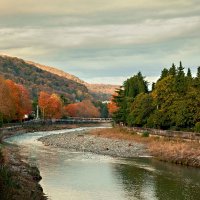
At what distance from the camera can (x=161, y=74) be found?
102812mm

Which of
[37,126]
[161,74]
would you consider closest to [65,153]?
[161,74]

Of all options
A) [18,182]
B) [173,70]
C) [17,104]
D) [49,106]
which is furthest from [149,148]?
[49,106]

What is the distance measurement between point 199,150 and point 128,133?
41375mm

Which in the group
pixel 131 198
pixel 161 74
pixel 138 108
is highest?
pixel 161 74

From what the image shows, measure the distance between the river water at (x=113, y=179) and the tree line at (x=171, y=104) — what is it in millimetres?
18139

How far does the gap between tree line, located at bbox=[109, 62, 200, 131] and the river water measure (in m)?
18.1

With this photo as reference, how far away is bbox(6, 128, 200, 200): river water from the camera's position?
1543 inches

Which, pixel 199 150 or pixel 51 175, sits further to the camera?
pixel 199 150

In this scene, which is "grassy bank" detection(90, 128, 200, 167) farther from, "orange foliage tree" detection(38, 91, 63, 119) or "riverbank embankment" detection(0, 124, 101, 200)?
"orange foliage tree" detection(38, 91, 63, 119)

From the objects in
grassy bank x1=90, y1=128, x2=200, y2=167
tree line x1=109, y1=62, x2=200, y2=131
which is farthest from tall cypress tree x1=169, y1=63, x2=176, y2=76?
grassy bank x1=90, y1=128, x2=200, y2=167

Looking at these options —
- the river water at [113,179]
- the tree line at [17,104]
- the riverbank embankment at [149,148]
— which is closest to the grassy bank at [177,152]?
the riverbank embankment at [149,148]

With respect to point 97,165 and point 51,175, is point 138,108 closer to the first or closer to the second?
point 97,165

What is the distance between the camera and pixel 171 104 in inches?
3359

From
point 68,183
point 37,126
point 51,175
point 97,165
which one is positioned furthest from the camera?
point 37,126
